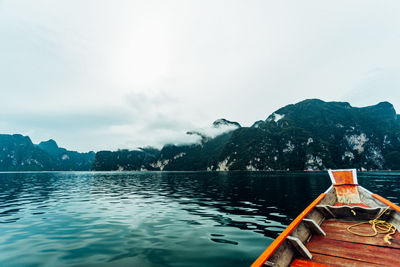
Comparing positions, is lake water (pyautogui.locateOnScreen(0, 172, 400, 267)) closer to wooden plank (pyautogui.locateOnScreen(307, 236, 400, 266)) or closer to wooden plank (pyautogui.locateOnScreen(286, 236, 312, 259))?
wooden plank (pyautogui.locateOnScreen(307, 236, 400, 266))

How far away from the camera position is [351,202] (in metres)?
11.7

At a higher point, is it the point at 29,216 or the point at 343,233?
the point at 343,233

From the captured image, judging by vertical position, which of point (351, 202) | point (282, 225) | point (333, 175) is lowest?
point (282, 225)

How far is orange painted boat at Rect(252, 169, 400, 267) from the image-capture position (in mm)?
4395

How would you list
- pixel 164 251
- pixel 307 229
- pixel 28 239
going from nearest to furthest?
pixel 307 229
pixel 164 251
pixel 28 239

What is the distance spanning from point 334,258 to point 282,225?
8.30m

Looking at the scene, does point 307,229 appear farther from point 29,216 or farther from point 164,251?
point 29,216

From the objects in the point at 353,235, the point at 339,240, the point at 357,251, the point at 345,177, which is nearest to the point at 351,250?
the point at 357,251

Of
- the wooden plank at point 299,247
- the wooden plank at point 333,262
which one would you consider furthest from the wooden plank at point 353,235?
the wooden plank at point 299,247

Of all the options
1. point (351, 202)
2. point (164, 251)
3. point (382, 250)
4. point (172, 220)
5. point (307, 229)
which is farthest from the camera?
point (172, 220)

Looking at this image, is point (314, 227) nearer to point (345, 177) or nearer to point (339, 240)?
point (339, 240)

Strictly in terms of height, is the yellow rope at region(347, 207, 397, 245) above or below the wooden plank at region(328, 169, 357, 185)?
below

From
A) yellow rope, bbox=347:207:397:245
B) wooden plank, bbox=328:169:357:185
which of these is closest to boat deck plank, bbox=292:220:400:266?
yellow rope, bbox=347:207:397:245

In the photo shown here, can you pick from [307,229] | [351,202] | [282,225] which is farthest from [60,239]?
[351,202]
